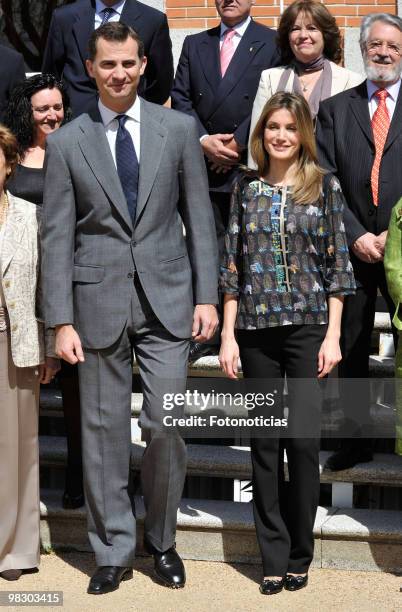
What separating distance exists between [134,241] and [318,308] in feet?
2.68

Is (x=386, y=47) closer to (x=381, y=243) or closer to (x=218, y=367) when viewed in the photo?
(x=381, y=243)

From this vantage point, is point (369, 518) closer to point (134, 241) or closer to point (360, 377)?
point (360, 377)

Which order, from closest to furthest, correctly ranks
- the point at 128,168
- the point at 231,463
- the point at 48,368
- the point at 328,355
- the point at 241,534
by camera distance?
the point at 328,355
the point at 128,168
the point at 48,368
the point at 241,534
the point at 231,463

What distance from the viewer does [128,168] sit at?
16.1 feet

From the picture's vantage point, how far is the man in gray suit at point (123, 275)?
4.88 meters

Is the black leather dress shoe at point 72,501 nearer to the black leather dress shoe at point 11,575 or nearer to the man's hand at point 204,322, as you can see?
the black leather dress shoe at point 11,575

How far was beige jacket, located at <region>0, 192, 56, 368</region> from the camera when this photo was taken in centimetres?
502

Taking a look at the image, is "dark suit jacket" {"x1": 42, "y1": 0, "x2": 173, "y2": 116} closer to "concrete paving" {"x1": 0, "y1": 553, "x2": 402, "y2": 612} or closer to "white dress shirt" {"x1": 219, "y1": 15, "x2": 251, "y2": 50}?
"white dress shirt" {"x1": 219, "y1": 15, "x2": 251, "y2": 50}

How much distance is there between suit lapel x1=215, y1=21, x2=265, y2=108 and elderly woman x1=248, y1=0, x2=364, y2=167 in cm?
23

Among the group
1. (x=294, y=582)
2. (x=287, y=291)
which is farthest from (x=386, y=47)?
(x=294, y=582)

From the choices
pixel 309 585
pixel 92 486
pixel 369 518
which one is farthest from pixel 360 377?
pixel 92 486

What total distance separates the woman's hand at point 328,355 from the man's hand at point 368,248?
0.58 metres

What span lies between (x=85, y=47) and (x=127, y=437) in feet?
7.25

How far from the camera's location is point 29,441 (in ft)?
17.1
